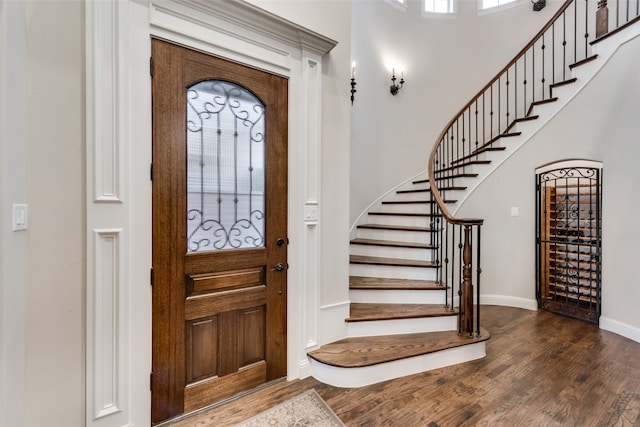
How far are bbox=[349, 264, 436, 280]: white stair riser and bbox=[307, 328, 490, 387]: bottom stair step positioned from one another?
626 millimetres

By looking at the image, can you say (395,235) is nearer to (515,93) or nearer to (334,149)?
(334,149)

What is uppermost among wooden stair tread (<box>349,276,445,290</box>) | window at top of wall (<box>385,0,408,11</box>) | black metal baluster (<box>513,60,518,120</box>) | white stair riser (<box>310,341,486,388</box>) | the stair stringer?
window at top of wall (<box>385,0,408,11</box>)

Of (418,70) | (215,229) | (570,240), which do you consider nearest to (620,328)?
(570,240)

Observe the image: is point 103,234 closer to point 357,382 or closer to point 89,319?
point 89,319

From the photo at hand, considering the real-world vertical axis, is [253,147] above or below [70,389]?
above

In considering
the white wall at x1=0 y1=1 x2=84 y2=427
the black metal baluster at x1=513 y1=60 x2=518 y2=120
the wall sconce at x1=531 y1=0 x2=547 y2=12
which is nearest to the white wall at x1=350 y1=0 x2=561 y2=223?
the wall sconce at x1=531 y1=0 x2=547 y2=12

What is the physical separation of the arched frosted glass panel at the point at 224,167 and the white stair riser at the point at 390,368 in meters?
1.07

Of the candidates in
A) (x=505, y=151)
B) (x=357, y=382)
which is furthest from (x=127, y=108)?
(x=505, y=151)

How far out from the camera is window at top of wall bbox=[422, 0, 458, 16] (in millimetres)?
4953

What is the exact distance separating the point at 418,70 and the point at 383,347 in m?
4.50

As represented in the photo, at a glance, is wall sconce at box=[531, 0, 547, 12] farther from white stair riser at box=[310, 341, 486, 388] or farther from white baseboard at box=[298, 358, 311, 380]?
white baseboard at box=[298, 358, 311, 380]

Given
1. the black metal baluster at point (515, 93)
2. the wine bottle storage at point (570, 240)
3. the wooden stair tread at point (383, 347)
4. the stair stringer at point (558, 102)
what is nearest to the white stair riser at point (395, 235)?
the stair stringer at point (558, 102)

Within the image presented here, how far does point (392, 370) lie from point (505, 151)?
3.11 m

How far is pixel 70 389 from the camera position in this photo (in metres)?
1.43
